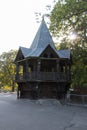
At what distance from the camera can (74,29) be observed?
→ 29.7 m

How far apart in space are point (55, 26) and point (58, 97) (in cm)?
1114

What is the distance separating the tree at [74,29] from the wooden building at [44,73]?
1.43 m

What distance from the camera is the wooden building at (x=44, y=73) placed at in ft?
118

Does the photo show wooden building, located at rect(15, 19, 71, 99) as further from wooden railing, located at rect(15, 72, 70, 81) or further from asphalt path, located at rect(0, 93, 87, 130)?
asphalt path, located at rect(0, 93, 87, 130)

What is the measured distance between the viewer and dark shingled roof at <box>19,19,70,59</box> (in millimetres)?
37131

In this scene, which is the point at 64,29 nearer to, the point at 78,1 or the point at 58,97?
the point at 78,1

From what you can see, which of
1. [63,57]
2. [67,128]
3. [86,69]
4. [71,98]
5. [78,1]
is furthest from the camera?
[63,57]

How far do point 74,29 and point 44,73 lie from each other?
8669 mm

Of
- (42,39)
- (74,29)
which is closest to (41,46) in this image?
(42,39)

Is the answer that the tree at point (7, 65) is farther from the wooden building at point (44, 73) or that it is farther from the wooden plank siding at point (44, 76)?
the wooden plank siding at point (44, 76)

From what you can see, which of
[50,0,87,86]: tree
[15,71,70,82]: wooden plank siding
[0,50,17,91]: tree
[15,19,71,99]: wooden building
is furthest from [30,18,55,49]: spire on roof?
[0,50,17,91]: tree

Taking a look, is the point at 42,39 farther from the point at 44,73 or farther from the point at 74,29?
the point at 74,29

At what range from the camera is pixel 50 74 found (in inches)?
1422

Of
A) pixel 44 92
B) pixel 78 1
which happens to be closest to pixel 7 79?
pixel 44 92
